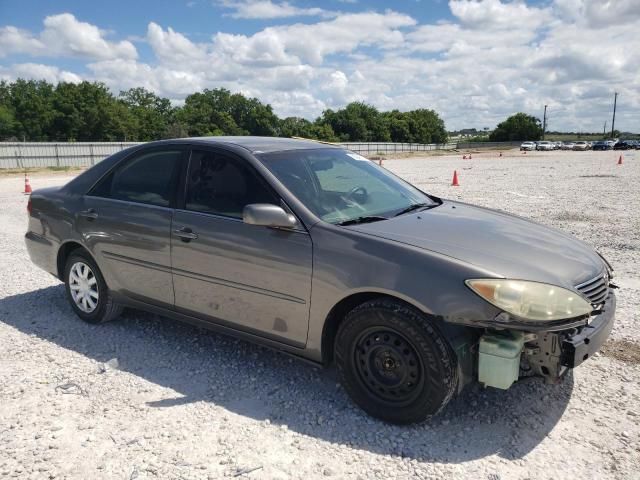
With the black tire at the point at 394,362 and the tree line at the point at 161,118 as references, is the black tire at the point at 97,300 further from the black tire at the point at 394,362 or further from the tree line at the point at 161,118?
the tree line at the point at 161,118

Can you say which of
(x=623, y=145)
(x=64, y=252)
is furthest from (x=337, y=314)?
(x=623, y=145)

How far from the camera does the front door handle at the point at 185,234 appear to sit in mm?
3842

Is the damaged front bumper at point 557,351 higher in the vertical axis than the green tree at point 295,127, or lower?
lower

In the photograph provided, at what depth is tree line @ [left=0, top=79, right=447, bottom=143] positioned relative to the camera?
64.0m

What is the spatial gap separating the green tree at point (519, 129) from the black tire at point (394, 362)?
114574mm

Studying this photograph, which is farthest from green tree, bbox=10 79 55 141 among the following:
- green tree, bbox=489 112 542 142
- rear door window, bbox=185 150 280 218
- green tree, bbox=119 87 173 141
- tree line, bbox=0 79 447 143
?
green tree, bbox=489 112 542 142

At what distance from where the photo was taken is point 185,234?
12.7ft

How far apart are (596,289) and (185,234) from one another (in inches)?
110

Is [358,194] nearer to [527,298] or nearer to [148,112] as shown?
[527,298]

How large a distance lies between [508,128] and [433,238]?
11605 centimetres

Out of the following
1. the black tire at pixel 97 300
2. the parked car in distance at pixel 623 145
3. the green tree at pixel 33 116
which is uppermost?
the green tree at pixel 33 116

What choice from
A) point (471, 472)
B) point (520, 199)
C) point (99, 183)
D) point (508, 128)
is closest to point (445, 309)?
point (471, 472)

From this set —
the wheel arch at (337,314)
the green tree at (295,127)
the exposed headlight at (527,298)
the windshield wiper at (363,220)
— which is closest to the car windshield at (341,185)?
the windshield wiper at (363,220)

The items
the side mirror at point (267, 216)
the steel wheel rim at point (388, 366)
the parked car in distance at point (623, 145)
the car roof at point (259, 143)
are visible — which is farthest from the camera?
the parked car in distance at point (623, 145)
